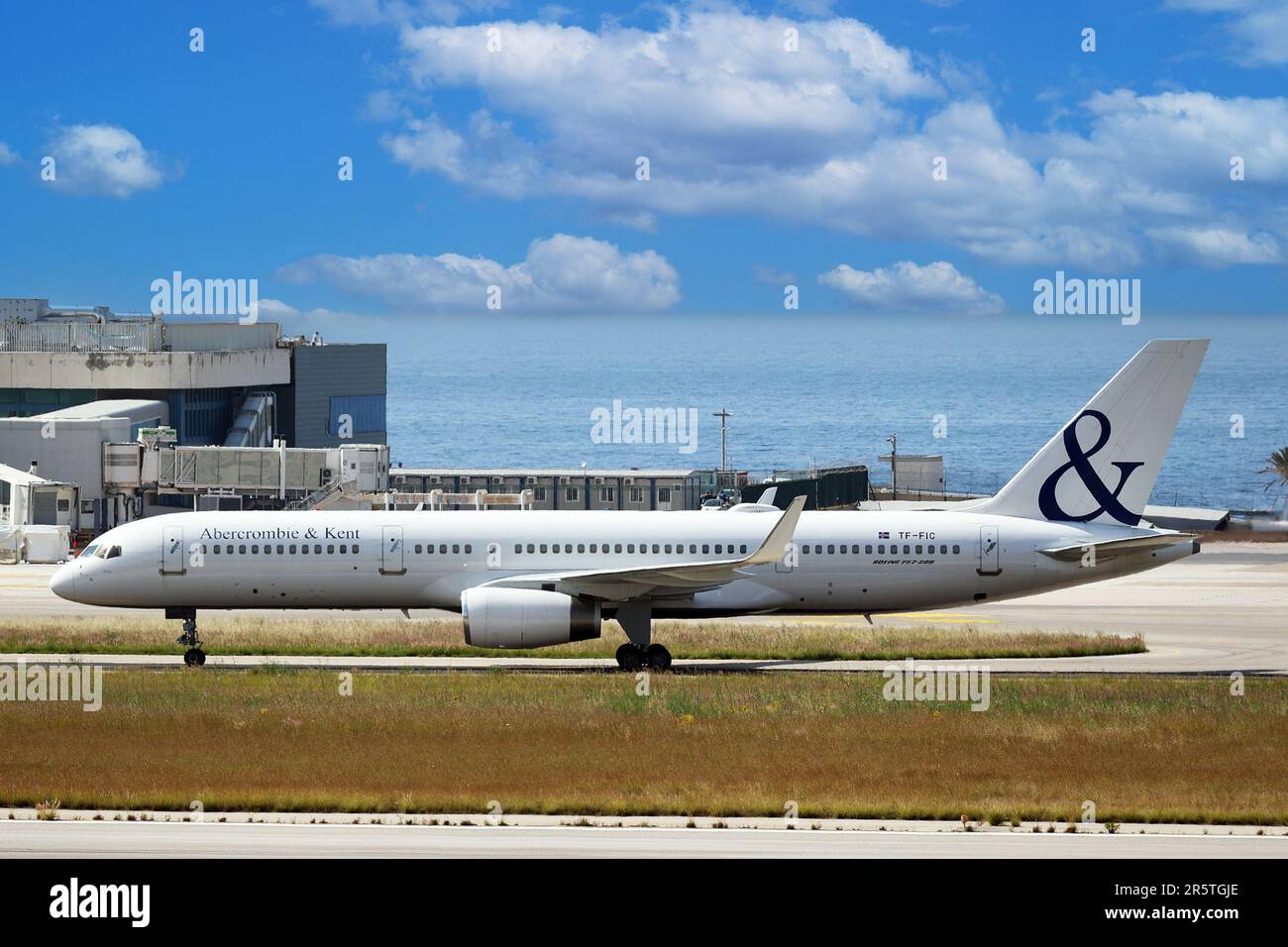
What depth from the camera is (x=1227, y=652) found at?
152 ft

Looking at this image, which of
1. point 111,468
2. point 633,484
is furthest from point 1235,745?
point 633,484

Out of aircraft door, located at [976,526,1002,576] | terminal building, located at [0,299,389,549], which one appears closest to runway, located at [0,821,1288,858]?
aircraft door, located at [976,526,1002,576]

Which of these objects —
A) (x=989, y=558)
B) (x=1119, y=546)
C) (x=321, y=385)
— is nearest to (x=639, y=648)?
(x=989, y=558)

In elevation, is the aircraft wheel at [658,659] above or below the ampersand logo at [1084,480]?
below

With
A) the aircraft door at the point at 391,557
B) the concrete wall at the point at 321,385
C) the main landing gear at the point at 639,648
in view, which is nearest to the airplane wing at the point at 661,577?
the main landing gear at the point at 639,648

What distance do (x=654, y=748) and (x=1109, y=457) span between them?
64.6ft

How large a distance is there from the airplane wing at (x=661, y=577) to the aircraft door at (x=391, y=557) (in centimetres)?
235

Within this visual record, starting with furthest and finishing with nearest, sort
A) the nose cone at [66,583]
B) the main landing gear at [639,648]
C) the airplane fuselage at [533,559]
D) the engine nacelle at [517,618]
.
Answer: the nose cone at [66,583]
the airplane fuselage at [533,559]
the main landing gear at [639,648]
the engine nacelle at [517,618]

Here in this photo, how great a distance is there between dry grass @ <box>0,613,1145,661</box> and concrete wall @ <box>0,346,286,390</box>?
146 feet

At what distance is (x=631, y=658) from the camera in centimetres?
4272

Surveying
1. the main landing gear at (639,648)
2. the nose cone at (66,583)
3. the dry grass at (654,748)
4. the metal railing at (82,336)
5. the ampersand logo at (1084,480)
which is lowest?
the dry grass at (654,748)

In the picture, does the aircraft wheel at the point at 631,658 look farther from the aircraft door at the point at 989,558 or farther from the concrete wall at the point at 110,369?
the concrete wall at the point at 110,369

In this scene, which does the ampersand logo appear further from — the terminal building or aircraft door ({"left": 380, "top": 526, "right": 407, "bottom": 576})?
the terminal building

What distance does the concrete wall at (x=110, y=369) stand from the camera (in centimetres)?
9531
